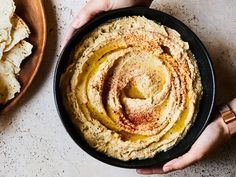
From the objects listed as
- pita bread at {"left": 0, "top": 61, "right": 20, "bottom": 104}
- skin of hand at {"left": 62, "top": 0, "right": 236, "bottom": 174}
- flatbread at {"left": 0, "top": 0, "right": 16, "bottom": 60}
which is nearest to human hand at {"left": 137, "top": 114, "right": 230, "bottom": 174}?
skin of hand at {"left": 62, "top": 0, "right": 236, "bottom": 174}

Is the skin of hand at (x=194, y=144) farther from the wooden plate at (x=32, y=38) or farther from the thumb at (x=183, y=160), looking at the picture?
the wooden plate at (x=32, y=38)

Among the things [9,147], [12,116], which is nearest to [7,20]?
[12,116]

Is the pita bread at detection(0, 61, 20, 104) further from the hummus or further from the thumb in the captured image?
the thumb

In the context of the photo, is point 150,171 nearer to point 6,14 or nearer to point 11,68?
point 11,68

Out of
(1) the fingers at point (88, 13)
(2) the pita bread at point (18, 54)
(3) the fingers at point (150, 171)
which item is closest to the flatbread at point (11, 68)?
(2) the pita bread at point (18, 54)

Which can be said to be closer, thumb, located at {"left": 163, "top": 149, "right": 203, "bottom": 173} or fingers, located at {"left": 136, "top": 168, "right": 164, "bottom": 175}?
thumb, located at {"left": 163, "top": 149, "right": 203, "bottom": 173}
